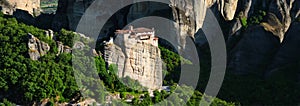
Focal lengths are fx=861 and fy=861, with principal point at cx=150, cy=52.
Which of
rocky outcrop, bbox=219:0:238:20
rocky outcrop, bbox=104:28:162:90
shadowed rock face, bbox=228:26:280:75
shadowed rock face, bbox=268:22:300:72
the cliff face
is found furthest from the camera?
rocky outcrop, bbox=219:0:238:20

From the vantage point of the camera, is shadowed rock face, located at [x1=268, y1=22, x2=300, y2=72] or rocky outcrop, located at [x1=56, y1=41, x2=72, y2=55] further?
shadowed rock face, located at [x1=268, y1=22, x2=300, y2=72]

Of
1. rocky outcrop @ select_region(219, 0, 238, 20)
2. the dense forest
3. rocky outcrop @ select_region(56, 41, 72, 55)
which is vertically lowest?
the dense forest

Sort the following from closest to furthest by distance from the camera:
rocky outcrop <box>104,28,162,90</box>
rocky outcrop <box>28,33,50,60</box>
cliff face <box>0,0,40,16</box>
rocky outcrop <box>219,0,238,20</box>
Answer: rocky outcrop <box>28,33,50,60</box>, rocky outcrop <box>104,28,162,90</box>, cliff face <box>0,0,40,16</box>, rocky outcrop <box>219,0,238,20</box>

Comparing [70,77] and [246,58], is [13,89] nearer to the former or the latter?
[70,77]

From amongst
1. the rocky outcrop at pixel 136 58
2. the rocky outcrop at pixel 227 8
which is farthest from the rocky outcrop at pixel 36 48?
the rocky outcrop at pixel 227 8

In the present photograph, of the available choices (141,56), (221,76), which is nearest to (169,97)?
(141,56)

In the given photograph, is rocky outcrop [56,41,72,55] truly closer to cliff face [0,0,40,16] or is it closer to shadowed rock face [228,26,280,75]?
cliff face [0,0,40,16]

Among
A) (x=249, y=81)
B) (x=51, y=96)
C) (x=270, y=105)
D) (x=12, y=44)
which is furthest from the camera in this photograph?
(x=249, y=81)

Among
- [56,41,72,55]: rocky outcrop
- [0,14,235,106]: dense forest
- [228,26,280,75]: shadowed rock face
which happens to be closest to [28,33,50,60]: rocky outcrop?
[0,14,235,106]: dense forest
